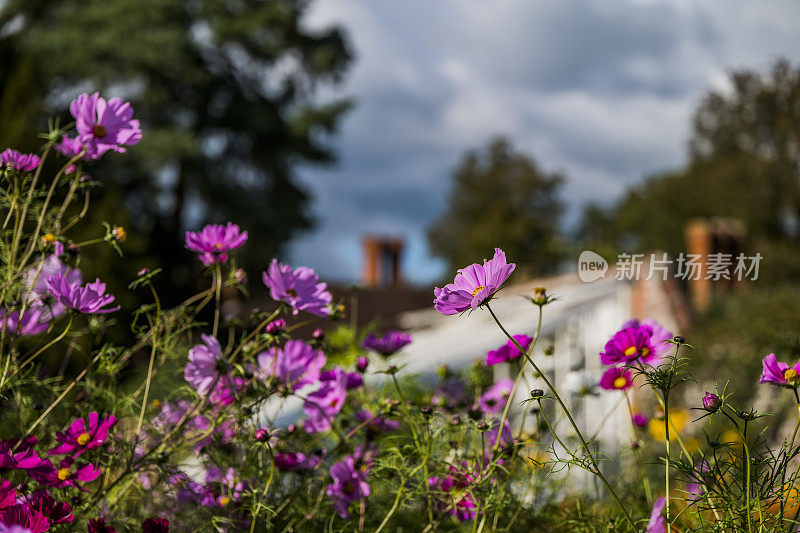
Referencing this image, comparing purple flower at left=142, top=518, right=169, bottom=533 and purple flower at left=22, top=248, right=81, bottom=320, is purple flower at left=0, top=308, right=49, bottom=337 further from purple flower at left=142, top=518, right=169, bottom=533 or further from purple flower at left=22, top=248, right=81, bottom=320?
purple flower at left=142, top=518, right=169, bottom=533

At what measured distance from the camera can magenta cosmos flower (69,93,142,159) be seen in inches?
40.9

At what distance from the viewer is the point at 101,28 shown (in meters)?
12.3

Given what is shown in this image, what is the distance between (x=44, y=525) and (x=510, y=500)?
70cm

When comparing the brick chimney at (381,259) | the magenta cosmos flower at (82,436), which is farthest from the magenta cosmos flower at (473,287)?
the brick chimney at (381,259)

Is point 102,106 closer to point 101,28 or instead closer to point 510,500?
point 510,500

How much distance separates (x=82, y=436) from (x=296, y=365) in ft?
0.97

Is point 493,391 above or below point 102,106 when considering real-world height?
below

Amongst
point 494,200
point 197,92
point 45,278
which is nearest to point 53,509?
point 45,278

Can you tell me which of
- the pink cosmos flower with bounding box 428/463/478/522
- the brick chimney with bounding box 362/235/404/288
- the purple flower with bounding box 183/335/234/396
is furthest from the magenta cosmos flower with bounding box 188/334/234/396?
the brick chimney with bounding box 362/235/404/288

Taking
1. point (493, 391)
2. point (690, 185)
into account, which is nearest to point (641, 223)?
point (690, 185)

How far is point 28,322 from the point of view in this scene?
1.11m

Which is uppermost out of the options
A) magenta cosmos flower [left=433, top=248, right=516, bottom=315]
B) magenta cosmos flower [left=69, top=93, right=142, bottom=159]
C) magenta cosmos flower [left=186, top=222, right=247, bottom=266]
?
magenta cosmos flower [left=69, top=93, right=142, bottom=159]

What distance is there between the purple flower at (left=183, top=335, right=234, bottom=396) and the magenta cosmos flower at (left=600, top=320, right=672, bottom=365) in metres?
0.50

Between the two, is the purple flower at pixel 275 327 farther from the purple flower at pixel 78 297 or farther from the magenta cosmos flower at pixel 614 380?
the magenta cosmos flower at pixel 614 380
